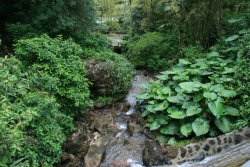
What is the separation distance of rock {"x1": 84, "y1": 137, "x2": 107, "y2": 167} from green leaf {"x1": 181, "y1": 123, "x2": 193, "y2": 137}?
5.68 feet

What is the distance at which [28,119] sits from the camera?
3.66 metres

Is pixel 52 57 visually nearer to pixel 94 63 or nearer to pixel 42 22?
pixel 94 63

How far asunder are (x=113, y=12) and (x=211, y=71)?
50.7 feet

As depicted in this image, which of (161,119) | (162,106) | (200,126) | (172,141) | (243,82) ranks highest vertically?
(243,82)

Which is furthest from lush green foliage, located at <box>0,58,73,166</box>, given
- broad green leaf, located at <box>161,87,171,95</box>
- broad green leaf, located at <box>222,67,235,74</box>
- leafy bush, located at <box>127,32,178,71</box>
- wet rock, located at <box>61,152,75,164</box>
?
leafy bush, located at <box>127,32,178,71</box>

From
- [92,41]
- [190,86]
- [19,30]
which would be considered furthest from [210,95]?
[19,30]

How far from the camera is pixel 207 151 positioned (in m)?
5.57

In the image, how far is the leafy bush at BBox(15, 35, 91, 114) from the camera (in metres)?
5.94

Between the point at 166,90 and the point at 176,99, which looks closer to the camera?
the point at 176,99

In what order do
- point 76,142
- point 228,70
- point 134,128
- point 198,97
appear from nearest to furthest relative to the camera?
point 76,142
point 198,97
point 228,70
point 134,128

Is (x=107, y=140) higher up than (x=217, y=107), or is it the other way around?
(x=217, y=107)

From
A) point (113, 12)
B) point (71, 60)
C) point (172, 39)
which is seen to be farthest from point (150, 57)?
point (113, 12)

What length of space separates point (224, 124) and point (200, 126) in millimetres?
476

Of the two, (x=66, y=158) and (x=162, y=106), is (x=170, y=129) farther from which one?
(x=66, y=158)
